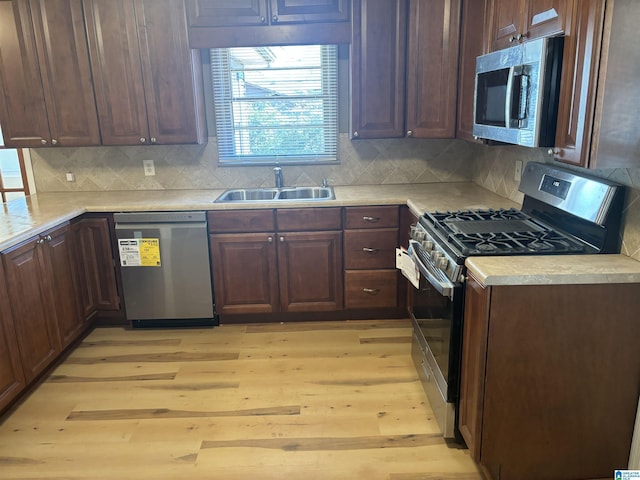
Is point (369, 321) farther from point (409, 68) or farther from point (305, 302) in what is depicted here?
point (409, 68)

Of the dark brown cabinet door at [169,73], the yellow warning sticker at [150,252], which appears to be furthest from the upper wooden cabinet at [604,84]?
the yellow warning sticker at [150,252]

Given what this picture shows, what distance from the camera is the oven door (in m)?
1.99

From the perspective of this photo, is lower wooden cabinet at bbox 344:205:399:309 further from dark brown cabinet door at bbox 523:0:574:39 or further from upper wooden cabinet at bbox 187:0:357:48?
dark brown cabinet door at bbox 523:0:574:39

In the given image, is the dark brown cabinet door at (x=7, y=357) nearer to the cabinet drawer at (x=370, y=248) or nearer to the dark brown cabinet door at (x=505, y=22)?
the cabinet drawer at (x=370, y=248)

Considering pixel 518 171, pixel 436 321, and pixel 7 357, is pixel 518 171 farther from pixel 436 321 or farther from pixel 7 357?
pixel 7 357

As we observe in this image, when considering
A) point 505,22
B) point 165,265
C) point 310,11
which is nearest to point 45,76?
point 165,265

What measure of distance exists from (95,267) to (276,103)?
171 cm

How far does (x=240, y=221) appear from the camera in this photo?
3.15 metres

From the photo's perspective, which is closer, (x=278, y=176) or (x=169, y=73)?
(x=169, y=73)

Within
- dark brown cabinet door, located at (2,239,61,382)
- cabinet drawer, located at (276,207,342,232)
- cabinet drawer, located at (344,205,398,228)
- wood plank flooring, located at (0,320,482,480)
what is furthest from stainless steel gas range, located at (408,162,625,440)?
dark brown cabinet door, located at (2,239,61,382)

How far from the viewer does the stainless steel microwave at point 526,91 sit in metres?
1.82

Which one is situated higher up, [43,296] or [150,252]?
[150,252]

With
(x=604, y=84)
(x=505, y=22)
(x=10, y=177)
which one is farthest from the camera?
(x=10, y=177)

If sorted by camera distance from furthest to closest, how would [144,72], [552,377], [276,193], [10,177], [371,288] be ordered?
[10,177] < [276,193] < [371,288] < [144,72] < [552,377]
